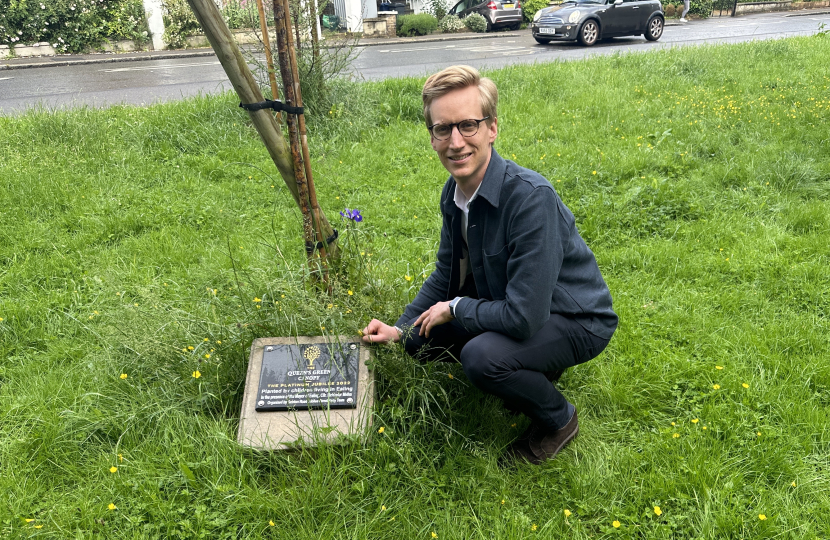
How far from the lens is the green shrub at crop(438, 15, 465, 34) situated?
22.5 m

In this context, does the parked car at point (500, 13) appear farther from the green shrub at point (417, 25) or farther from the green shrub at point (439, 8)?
the green shrub at point (417, 25)

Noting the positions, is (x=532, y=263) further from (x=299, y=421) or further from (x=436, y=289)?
(x=299, y=421)

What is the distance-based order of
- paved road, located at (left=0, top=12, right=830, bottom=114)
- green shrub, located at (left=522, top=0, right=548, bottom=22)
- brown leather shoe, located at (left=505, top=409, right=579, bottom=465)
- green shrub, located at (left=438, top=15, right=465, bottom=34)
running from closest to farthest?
brown leather shoe, located at (left=505, top=409, right=579, bottom=465) → paved road, located at (left=0, top=12, right=830, bottom=114) → green shrub, located at (left=438, top=15, right=465, bottom=34) → green shrub, located at (left=522, top=0, right=548, bottom=22)

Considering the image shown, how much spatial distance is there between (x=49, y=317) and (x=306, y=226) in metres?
1.96

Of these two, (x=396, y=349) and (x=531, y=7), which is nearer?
(x=396, y=349)

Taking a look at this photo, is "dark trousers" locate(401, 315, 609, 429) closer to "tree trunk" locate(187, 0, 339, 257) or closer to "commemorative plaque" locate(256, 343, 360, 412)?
"commemorative plaque" locate(256, 343, 360, 412)

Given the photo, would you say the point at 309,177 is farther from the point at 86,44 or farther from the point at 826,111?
the point at 86,44

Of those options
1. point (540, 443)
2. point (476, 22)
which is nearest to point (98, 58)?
point (476, 22)

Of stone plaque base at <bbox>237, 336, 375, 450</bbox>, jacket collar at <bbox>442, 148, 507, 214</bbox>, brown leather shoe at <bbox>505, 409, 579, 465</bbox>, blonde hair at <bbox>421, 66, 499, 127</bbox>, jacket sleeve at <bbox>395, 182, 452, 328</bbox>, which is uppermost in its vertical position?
blonde hair at <bbox>421, 66, 499, 127</bbox>

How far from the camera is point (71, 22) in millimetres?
17406

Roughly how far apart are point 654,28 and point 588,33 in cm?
213

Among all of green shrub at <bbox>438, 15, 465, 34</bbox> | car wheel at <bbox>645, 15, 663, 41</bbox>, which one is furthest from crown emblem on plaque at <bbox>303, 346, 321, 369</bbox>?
green shrub at <bbox>438, 15, 465, 34</bbox>

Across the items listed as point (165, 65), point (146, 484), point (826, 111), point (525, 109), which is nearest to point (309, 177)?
point (146, 484)

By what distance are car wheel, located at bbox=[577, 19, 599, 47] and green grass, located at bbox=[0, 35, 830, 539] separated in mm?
9252
